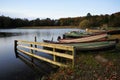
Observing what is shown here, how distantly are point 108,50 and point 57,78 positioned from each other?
7237 mm

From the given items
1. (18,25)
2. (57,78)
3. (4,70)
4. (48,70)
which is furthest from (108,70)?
(18,25)

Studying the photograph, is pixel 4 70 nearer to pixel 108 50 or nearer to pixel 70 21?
pixel 108 50

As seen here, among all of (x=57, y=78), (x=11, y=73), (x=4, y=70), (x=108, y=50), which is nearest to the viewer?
(x=57, y=78)

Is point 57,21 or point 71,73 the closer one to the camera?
point 71,73

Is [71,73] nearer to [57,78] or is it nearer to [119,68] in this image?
[57,78]

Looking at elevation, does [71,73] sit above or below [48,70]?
above

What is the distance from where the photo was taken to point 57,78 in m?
7.51

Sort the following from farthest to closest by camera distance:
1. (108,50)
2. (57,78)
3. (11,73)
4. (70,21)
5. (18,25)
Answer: (70,21)
(18,25)
(108,50)
(11,73)
(57,78)

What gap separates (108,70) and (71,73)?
5.80ft

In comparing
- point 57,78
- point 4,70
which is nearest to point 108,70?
point 57,78

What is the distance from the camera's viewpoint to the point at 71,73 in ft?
25.0

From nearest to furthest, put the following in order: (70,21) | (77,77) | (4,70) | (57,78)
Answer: (77,77) → (57,78) → (4,70) → (70,21)

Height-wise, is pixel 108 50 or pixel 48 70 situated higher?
pixel 108 50

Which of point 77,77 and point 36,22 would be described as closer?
point 77,77
